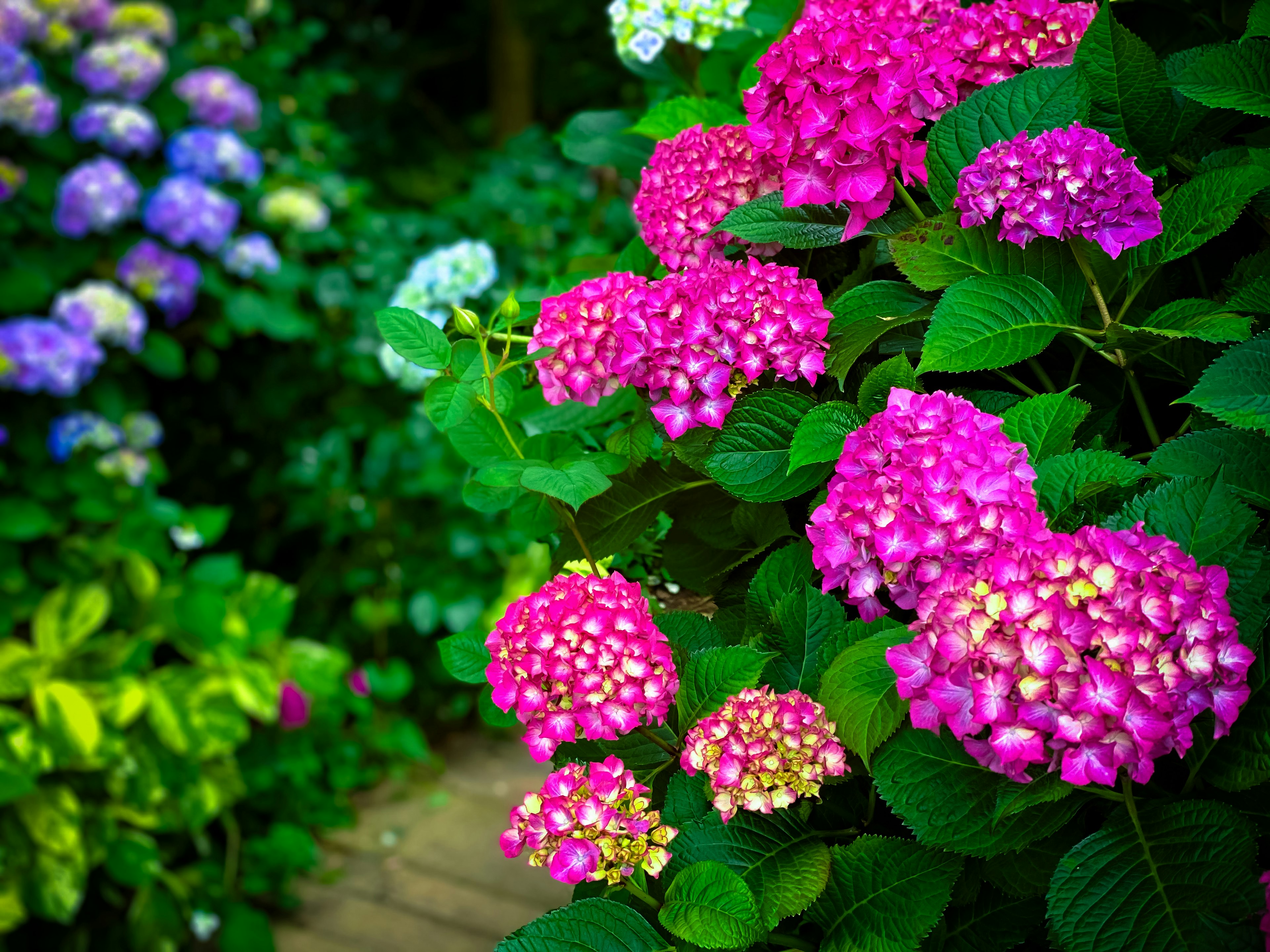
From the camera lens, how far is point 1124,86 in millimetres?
712

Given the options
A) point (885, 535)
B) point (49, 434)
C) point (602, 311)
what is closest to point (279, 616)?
point (49, 434)

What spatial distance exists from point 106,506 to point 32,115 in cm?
77

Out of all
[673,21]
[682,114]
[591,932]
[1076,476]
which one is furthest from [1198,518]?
[673,21]

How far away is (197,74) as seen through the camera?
2402 millimetres

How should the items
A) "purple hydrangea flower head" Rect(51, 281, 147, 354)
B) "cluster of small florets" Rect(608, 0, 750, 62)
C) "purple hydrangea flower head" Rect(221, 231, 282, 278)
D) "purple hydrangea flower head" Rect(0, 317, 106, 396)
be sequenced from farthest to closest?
"purple hydrangea flower head" Rect(221, 231, 282, 278) → "purple hydrangea flower head" Rect(51, 281, 147, 354) → "purple hydrangea flower head" Rect(0, 317, 106, 396) → "cluster of small florets" Rect(608, 0, 750, 62)

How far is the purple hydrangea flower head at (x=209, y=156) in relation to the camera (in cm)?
229

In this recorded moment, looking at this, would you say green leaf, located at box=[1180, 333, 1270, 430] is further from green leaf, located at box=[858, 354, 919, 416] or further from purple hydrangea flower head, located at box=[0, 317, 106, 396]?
purple hydrangea flower head, located at box=[0, 317, 106, 396]

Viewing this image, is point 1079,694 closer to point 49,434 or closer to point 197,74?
point 49,434

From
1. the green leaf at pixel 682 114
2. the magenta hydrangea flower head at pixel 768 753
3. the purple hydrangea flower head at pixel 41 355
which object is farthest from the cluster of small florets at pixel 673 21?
the purple hydrangea flower head at pixel 41 355

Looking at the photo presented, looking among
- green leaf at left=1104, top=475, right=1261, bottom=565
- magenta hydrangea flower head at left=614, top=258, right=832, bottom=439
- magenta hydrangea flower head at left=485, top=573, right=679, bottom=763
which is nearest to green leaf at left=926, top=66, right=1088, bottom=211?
magenta hydrangea flower head at left=614, top=258, right=832, bottom=439

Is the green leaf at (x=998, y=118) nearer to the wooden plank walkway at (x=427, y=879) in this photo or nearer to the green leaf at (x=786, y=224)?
the green leaf at (x=786, y=224)

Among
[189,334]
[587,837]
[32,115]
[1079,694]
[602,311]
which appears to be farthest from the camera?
[189,334]

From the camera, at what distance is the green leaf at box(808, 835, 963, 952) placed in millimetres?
560

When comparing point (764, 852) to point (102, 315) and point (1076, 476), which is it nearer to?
point (1076, 476)
